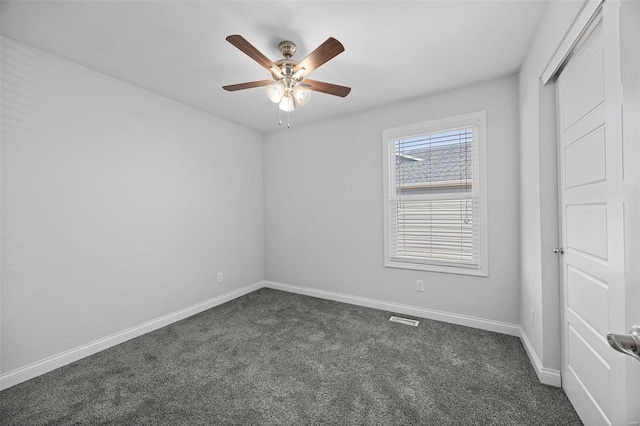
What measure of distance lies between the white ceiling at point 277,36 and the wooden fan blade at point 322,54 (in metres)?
0.29

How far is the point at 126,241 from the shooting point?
2752 mm

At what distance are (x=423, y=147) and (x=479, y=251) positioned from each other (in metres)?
1.31

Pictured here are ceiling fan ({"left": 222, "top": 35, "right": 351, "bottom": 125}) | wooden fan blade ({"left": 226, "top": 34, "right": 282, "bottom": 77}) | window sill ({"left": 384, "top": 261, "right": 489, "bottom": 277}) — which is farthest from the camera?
window sill ({"left": 384, "top": 261, "right": 489, "bottom": 277})

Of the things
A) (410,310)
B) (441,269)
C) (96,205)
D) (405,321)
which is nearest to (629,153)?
(441,269)

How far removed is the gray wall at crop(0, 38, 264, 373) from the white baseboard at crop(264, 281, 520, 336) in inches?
48.4

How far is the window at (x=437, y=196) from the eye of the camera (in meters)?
2.90

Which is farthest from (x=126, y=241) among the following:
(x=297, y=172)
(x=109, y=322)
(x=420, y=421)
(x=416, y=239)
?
(x=416, y=239)

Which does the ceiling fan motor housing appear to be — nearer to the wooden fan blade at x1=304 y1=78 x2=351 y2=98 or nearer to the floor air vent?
the wooden fan blade at x1=304 y1=78 x2=351 y2=98

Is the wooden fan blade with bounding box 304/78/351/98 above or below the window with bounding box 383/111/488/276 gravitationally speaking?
above

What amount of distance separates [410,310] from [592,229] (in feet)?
6.98

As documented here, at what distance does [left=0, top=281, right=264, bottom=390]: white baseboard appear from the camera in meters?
2.05

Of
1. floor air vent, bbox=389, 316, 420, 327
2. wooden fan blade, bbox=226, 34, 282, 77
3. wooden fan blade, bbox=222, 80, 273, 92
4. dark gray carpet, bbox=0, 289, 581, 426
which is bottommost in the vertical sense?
dark gray carpet, bbox=0, 289, 581, 426

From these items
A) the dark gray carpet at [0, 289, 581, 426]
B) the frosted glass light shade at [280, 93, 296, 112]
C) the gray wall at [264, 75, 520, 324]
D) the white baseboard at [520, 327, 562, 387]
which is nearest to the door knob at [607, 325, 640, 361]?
the dark gray carpet at [0, 289, 581, 426]

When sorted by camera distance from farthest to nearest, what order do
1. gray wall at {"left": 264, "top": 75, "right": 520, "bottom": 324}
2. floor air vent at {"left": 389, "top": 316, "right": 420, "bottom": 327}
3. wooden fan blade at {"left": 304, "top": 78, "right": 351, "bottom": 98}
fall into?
floor air vent at {"left": 389, "top": 316, "right": 420, "bottom": 327} < gray wall at {"left": 264, "top": 75, "right": 520, "bottom": 324} < wooden fan blade at {"left": 304, "top": 78, "right": 351, "bottom": 98}
